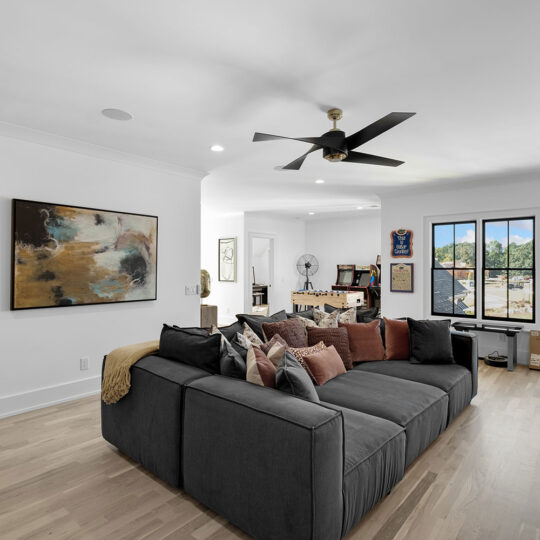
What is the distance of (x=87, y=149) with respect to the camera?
365cm

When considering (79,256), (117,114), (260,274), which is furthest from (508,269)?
(260,274)

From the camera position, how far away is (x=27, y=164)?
3.33 metres

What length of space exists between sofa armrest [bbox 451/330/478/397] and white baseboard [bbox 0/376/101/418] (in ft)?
11.5

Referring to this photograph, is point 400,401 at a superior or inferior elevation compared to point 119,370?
inferior

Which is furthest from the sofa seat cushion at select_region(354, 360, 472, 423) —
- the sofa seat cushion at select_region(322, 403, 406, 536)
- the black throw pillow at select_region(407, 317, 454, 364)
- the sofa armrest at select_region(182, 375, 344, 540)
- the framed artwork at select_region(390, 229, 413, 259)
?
the framed artwork at select_region(390, 229, 413, 259)

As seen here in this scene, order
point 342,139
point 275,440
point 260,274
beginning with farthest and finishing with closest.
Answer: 1. point 260,274
2. point 342,139
3. point 275,440

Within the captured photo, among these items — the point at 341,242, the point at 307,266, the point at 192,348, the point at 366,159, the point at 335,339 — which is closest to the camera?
the point at 192,348

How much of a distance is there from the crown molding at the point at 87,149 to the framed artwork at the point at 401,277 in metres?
3.34

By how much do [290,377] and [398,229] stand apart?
4.59 meters

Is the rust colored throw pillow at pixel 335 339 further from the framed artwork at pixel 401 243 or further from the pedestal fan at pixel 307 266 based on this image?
the pedestal fan at pixel 307 266

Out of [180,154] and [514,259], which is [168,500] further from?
[514,259]

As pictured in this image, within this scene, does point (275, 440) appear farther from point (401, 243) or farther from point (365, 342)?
point (401, 243)

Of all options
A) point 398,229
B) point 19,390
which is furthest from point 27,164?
point 398,229

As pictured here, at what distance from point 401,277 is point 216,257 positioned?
4.42 m
